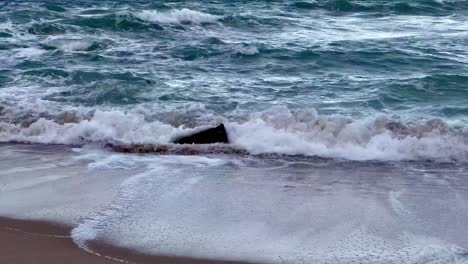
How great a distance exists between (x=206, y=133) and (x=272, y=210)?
2289mm

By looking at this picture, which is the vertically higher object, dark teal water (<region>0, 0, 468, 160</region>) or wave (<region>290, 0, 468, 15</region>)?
wave (<region>290, 0, 468, 15</region>)

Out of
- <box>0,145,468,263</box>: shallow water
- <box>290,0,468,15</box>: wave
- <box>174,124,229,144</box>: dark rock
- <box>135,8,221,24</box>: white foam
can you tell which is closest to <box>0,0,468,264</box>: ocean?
<box>0,145,468,263</box>: shallow water

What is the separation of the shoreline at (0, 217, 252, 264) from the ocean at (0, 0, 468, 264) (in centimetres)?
10

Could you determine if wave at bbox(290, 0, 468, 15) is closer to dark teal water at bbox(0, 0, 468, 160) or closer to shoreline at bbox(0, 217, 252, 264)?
dark teal water at bbox(0, 0, 468, 160)

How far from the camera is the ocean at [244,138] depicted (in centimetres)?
475

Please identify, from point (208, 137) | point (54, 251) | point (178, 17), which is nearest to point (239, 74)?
point (208, 137)

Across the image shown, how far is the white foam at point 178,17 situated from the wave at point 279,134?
8022 mm

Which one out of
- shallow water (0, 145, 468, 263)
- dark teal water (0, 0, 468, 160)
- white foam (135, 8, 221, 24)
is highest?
white foam (135, 8, 221, 24)

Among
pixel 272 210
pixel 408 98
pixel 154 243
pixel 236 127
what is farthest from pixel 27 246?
pixel 408 98

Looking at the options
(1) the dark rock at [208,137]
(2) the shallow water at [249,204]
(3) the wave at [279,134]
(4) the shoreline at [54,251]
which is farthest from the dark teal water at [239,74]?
(4) the shoreline at [54,251]

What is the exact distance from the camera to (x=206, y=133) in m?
7.37

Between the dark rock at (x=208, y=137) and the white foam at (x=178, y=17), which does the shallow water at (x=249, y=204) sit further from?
the white foam at (x=178, y=17)

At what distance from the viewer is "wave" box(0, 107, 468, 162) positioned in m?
7.14

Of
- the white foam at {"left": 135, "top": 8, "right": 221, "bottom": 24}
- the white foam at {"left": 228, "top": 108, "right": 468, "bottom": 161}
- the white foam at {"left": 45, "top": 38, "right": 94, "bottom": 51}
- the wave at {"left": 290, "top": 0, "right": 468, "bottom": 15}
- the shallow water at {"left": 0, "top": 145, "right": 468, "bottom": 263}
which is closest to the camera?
the shallow water at {"left": 0, "top": 145, "right": 468, "bottom": 263}
